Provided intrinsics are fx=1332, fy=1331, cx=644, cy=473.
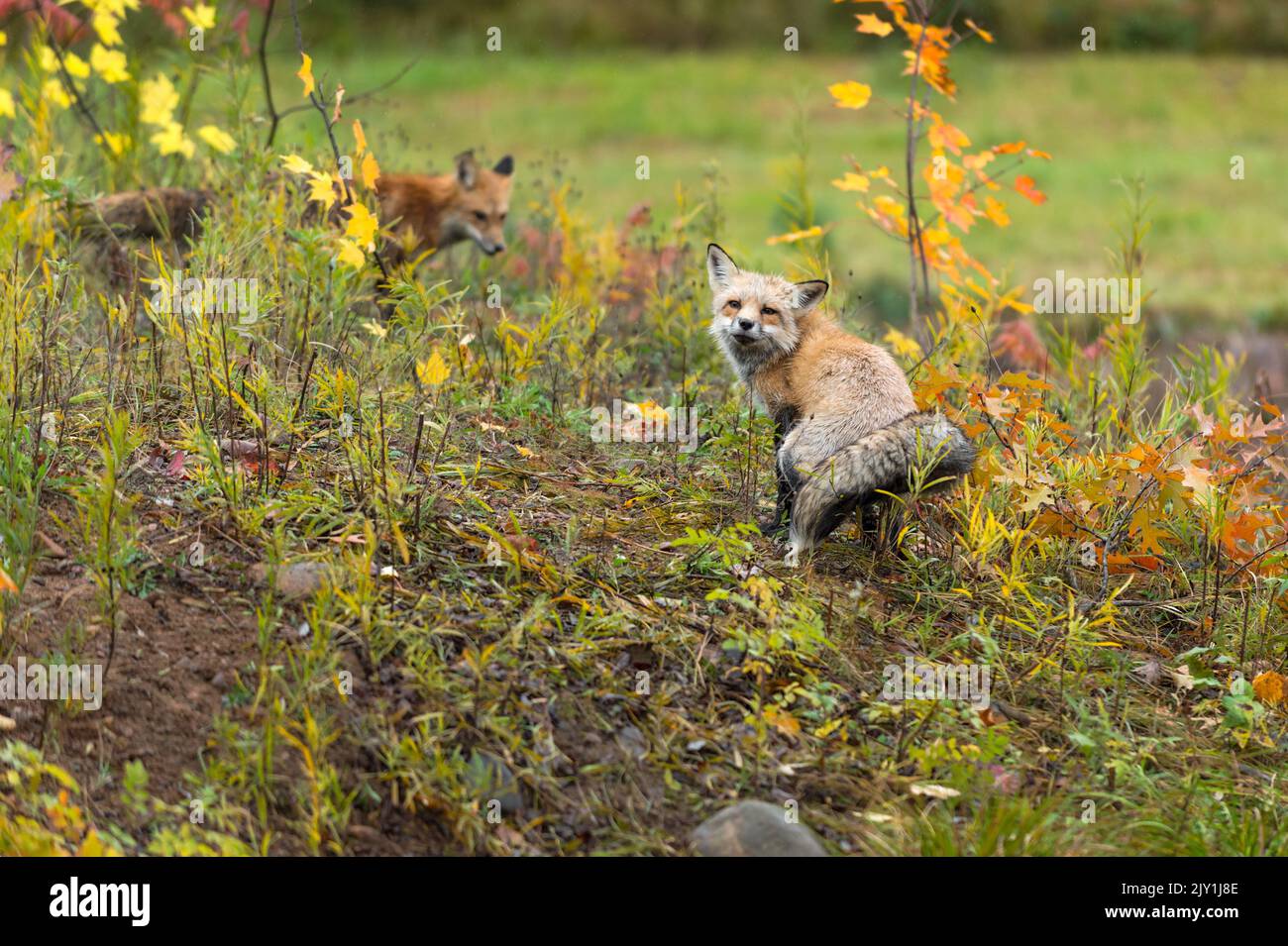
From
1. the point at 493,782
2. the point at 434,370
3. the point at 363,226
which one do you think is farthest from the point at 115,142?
the point at 493,782

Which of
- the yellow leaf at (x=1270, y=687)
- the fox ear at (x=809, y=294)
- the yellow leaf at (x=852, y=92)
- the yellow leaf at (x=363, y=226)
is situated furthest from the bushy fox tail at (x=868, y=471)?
the yellow leaf at (x=852, y=92)

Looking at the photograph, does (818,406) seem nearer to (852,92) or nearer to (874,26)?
(852,92)

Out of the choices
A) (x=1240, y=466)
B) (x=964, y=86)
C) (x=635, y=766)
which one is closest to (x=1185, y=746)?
(x=1240, y=466)

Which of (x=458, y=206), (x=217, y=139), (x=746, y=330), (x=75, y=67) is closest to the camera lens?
(x=746, y=330)

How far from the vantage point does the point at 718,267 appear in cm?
659

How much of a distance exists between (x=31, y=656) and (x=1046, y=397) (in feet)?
17.6

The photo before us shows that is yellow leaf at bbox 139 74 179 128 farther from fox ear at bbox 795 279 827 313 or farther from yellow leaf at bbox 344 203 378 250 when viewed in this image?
fox ear at bbox 795 279 827 313

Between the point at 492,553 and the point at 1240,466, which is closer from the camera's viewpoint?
the point at 492,553

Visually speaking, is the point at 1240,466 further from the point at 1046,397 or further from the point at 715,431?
the point at 715,431

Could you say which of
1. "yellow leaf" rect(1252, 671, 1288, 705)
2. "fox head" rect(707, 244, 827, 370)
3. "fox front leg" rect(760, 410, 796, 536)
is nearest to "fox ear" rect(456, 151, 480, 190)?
"fox head" rect(707, 244, 827, 370)

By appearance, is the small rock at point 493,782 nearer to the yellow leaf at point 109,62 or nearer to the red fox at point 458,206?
the yellow leaf at point 109,62

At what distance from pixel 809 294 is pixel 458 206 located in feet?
12.7

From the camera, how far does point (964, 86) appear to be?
20250 millimetres
